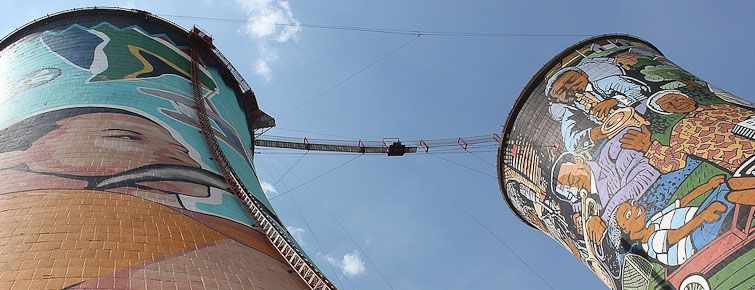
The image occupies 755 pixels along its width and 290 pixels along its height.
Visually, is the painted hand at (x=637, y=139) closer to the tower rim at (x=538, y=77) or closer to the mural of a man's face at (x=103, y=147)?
the tower rim at (x=538, y=77)

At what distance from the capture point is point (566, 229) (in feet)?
41.7

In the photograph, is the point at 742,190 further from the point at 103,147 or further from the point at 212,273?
the point at 103,147

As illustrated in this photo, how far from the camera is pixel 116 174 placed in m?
7.45

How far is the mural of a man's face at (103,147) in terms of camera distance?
24.7ft

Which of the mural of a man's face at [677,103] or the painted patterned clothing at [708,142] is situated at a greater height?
the mural of a man's face at [677,103]

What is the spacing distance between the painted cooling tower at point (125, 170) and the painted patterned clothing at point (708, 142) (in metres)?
6.25

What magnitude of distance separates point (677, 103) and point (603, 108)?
59.4 inches

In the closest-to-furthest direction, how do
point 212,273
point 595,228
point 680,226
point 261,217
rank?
point 212,273
point 261,217
point 680,226
point 595,228

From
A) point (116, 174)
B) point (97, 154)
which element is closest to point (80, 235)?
point (116, 174)

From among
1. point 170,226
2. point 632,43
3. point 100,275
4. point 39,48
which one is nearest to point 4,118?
point 39,48

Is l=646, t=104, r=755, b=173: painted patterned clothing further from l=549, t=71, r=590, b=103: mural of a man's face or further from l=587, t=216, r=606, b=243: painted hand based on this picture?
l=549, t=71, r=590, b=103: mural of a man's face

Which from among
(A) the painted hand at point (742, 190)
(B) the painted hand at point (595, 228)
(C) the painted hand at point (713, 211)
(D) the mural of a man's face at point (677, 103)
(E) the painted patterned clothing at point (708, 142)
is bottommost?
(B) the painted hand at point (595, 228)

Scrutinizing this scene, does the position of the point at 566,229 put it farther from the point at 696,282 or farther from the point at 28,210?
the point at 28,210

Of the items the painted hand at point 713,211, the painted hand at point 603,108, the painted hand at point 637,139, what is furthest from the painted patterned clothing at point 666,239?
the painted hand at point 603,108
